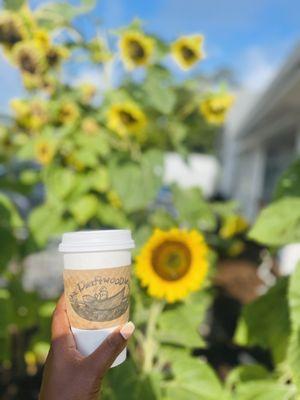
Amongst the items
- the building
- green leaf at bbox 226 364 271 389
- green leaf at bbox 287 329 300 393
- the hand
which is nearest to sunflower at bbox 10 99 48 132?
green leaf at bbox 226 364 271 389

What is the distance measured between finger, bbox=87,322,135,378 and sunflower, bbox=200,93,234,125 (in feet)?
6.85

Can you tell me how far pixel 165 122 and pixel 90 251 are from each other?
181cm

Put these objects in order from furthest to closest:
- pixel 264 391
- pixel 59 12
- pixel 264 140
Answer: pixel 264 140 < pixel 59 12 < pixel 264 391

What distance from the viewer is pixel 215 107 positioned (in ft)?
9.42

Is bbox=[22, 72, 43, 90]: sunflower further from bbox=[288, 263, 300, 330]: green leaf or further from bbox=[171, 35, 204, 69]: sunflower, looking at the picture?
bbox=[288, 263, 300, 330]: green leaf

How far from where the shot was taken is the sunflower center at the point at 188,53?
2600 mm

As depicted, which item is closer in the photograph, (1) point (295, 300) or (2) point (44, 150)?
(1) point (295, 300)

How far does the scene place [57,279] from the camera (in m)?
6.63

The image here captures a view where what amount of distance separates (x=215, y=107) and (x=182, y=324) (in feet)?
4.85

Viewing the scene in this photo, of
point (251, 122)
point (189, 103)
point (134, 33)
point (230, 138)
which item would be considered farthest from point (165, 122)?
point (230, 138)

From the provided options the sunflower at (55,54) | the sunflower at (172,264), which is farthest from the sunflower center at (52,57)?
the sunflower at (172,264)

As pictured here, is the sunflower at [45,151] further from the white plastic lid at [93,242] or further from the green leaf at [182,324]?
the white plastic lid at [93,242]

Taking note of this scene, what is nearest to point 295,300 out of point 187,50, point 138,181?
point 138,181

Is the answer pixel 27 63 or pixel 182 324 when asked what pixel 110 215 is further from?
pixel 182 324
